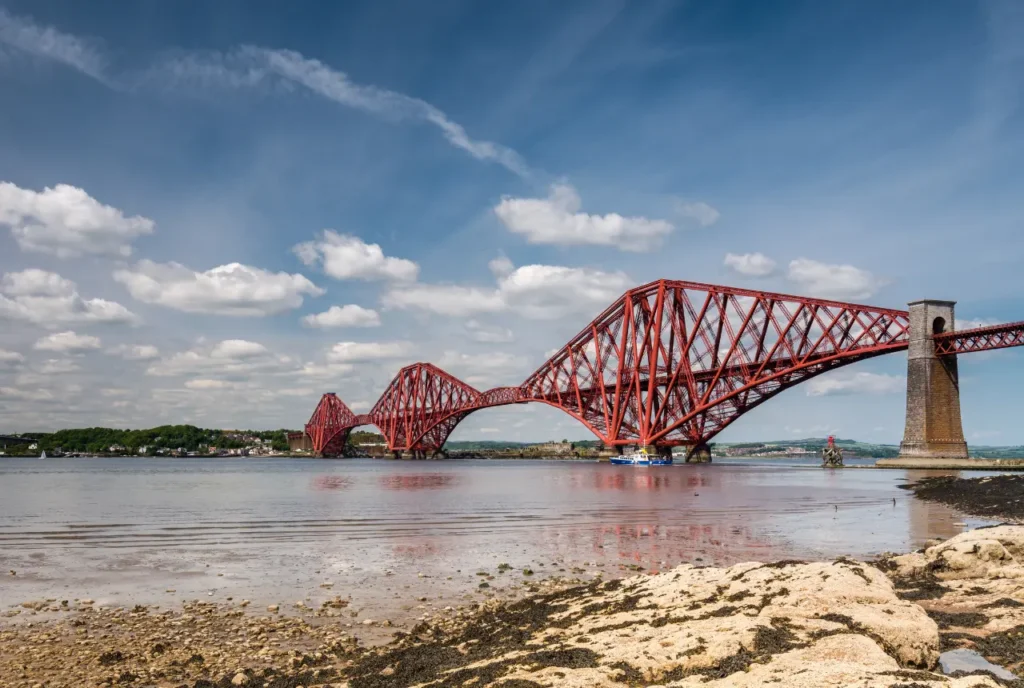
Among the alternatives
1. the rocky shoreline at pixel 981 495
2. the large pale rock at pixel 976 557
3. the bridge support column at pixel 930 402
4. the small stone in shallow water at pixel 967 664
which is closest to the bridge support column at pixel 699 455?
the bridge support column at pixel 930 402

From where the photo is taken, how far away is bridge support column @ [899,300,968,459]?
6488cm

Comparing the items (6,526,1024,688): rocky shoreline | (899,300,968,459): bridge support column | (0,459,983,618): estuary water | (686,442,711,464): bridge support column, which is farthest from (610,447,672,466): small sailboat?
(6,526,1024,688): rocky shoreline

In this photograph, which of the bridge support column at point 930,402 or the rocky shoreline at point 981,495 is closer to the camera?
the rocky shoreline at point 981,495

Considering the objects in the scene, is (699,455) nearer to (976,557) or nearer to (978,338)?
(978,338)

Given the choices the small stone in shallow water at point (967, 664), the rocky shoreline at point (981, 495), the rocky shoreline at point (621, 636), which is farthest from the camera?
the rocky shoreline at point (981, 495)

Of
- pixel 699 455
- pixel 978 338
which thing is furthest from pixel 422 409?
pixel 978 338

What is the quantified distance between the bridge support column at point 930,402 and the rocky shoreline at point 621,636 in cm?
5767

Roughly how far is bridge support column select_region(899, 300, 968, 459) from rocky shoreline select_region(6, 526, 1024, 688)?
57.7 meters

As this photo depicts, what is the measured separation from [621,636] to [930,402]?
218ft

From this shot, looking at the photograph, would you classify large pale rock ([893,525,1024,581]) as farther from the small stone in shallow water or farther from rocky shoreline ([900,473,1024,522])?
rocky shoreline ([900,473,1024,522])

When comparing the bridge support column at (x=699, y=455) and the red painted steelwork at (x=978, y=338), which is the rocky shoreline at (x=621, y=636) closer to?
the red painted steelwork at (x=978, y=338)

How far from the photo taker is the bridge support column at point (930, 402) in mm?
64875

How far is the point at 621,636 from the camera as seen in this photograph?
8.50 m

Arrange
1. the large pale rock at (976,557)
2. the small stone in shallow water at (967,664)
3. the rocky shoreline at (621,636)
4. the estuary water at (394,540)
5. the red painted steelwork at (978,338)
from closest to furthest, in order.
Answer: the rocky shoreline at (621,636) → the small stone in shallow water at (967,664) → the large pale rock at (976,557) → the estuary water at (394,540) → the red painted steelwork at (978,338)
